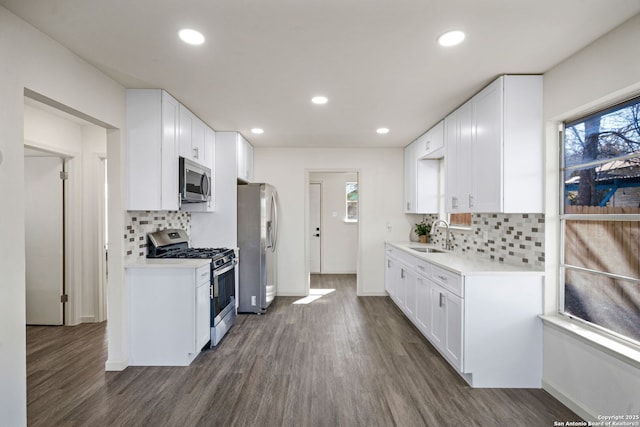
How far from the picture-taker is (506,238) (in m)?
2.90

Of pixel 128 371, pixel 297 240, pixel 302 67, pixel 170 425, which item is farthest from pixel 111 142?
pixel 297 240

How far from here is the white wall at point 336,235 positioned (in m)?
6.86

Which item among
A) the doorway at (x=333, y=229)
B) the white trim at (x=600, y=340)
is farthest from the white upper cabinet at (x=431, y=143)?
the doorway at (x=333, y=229)

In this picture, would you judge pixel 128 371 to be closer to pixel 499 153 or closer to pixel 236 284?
pixel 236 284

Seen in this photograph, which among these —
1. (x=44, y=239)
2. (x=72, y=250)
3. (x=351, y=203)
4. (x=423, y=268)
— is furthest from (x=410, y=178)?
(x=44, y=239)

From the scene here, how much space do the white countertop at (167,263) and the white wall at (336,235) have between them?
3995 mm

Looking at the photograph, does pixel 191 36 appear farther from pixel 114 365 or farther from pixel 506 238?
pixel 506 238

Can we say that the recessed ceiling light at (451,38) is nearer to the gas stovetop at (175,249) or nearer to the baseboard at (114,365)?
the gas stovetop at (175,249)

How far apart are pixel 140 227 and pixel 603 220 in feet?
12.1

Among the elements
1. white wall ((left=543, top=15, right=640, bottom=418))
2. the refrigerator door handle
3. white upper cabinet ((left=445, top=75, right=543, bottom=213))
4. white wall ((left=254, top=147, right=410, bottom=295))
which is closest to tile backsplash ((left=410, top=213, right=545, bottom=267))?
white wall ((left=543, top=15, right=640, bottom=418))

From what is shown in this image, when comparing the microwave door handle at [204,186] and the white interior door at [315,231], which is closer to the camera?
the microwave door handle at [204,186]

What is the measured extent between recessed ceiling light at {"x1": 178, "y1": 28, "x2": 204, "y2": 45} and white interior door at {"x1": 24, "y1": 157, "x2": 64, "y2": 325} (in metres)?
2.89

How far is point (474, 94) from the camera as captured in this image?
2.81m

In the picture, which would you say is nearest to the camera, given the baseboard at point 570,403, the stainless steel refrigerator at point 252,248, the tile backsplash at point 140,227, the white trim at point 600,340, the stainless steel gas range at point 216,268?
the white trim at point 600,340
